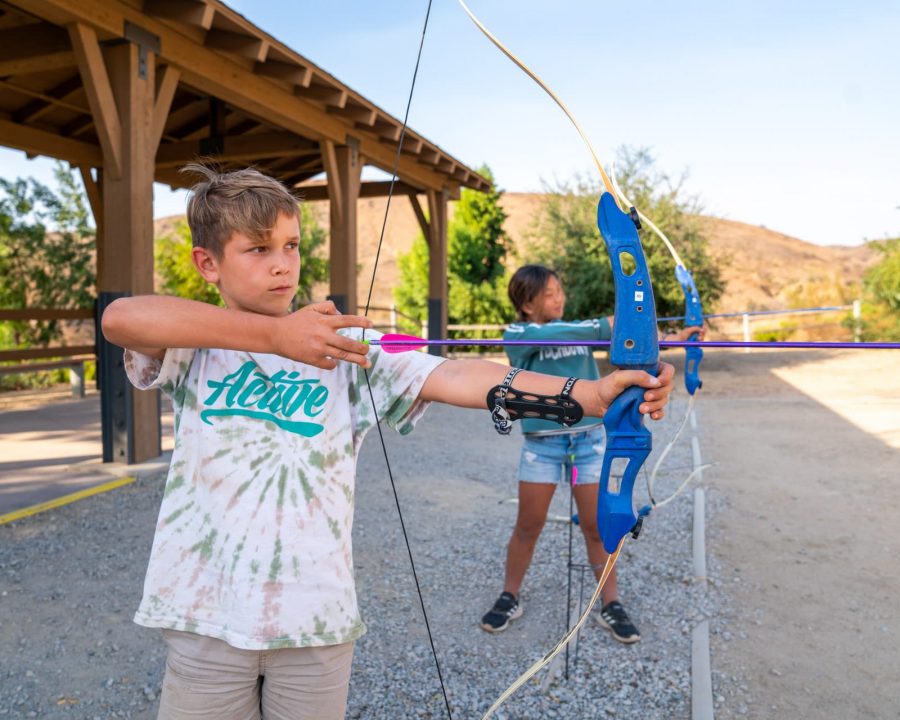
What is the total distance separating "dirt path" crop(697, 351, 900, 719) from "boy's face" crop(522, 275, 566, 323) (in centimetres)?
136

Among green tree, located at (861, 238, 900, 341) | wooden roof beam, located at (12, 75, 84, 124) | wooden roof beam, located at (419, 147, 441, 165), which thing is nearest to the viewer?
wooden roof beam, located at (12, 75, 84, 124)

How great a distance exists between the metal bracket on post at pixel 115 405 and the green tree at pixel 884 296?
15.1 metres

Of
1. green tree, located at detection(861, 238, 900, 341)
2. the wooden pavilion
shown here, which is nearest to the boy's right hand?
the wooden pavilion

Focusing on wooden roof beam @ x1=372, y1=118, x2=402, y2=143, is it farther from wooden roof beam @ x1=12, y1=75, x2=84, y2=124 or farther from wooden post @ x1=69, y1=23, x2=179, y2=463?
wooden post @ x1=69, y1=23, x2=179, y2=463

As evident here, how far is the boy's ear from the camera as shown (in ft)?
4.34

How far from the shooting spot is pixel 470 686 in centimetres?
234

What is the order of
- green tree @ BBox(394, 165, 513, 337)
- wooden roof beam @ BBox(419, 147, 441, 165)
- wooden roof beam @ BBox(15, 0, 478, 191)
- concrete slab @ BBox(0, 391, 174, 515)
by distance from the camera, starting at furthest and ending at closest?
green tree @ BBox(394, 165, 513, 337) < wooden roof beam @ BBox(419, 147, 441, 165) < concrete slab @ BBox(0, 391, 174, 515) < wooden roof beam @ BBox(15, 0, 478, 191)

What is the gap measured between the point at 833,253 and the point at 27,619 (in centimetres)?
5903

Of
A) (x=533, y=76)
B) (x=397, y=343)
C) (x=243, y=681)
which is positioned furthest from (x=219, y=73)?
(x=243, y=681)

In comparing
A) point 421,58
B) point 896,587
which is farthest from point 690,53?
point 896,587

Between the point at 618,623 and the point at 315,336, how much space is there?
2024 millimetres

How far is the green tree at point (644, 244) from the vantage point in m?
13.3

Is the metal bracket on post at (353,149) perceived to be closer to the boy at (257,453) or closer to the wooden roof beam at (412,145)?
the wooden roof beam at (412,145)

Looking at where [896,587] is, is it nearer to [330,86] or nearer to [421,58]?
[421,58]
